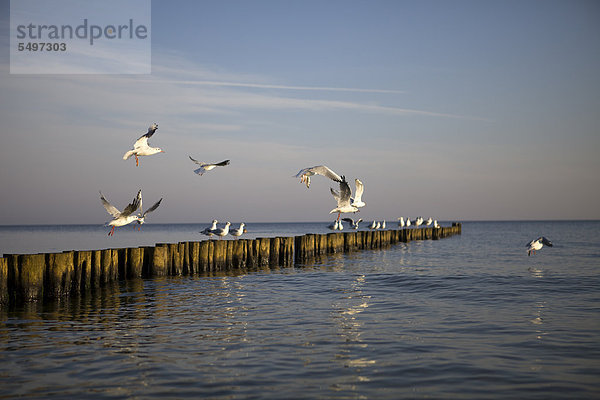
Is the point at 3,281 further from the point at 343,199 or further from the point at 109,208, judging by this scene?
the point at 343,199

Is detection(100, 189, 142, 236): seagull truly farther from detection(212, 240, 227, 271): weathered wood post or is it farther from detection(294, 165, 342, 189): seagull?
detection(294, 165, 342, 189): seagull

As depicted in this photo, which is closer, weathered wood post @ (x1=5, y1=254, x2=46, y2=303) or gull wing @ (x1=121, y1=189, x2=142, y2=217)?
weathered wood post @ (x1=5, y1=254, x2=46, y2=303)

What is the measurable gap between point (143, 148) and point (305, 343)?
30.5 ft

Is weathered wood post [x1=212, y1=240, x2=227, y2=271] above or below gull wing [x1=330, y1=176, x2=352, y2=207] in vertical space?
below

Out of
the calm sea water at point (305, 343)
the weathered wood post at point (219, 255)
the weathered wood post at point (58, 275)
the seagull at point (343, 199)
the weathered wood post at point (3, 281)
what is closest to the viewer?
the calm sea water at point (305, 343)

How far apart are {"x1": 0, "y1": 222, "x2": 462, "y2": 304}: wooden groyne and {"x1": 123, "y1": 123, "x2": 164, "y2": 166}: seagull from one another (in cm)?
275

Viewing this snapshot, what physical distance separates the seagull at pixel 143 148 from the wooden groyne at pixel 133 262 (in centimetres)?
275

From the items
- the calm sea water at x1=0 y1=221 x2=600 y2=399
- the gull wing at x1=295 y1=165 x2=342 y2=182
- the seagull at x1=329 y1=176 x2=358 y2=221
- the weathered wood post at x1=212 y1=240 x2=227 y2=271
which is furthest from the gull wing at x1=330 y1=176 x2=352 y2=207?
the weathered wood post at x1=212 y1=240 x2=227 y2=271

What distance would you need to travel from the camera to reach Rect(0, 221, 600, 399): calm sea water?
656cm

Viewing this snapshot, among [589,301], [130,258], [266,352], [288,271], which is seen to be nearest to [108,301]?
[130,258]

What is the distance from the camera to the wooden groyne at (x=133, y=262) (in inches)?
484

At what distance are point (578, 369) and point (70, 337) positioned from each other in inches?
302

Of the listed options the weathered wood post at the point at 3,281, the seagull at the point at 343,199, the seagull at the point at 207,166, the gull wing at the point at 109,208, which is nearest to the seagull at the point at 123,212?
the gull wing at the point at 109,208

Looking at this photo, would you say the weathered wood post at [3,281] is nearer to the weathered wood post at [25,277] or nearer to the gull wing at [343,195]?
the weathered wood post at [25,277]
